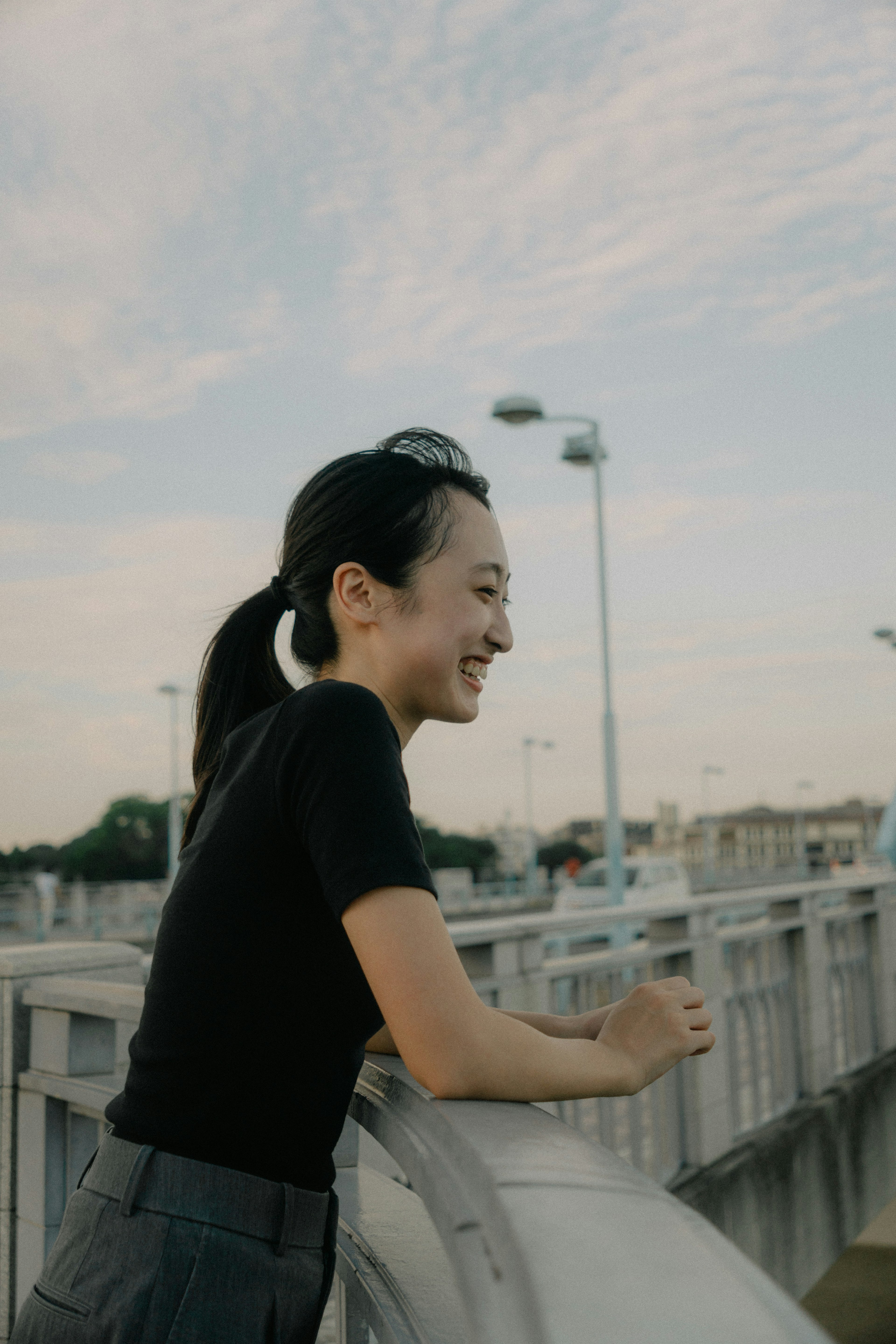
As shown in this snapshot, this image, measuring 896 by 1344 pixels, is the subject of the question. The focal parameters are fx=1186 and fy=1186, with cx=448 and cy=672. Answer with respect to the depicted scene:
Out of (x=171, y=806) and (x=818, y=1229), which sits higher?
(x=171, y=806)

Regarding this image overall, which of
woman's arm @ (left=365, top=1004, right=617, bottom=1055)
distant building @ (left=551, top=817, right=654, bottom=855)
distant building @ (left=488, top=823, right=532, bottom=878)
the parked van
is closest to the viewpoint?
woman's arm @ (left=365, top=1004, right=617, bottom=1055)

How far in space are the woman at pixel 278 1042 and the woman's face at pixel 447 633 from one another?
0.25 meters

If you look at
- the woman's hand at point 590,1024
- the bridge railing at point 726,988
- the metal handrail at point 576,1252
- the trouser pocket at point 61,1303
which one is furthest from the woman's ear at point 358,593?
the bridge railing at point 726,988

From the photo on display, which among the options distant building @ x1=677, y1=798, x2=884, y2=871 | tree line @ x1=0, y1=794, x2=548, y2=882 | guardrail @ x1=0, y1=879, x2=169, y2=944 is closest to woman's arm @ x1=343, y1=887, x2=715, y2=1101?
guardrail @ x1=0, y1=879, x2=169, y2=944

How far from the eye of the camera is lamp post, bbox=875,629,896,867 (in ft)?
70.2

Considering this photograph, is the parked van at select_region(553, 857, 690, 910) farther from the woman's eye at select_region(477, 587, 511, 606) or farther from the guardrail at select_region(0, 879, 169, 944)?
the woman's eye at select_region(477, 587, 511, 606)

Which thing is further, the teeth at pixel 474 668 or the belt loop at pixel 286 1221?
the teeth at pixel 474 668

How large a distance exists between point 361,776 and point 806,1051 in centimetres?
629

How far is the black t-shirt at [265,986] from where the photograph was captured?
1233 mm

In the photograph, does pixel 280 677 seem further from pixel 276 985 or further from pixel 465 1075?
pixel 465 1075

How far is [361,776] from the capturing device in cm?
117

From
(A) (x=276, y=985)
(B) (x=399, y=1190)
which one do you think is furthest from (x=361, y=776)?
(B) (x=399, y=1190)

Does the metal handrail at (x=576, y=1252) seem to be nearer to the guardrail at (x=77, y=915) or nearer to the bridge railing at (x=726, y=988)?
the bridge railing at (x=726, y=988)

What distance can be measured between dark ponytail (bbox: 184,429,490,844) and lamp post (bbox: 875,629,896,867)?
68.8 feet
